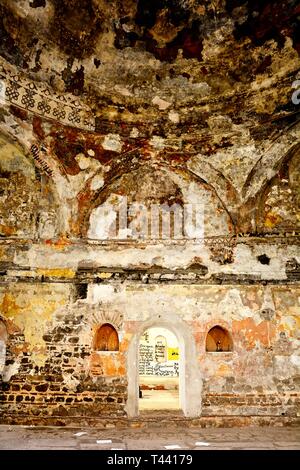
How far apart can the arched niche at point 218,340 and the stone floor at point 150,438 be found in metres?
1.41

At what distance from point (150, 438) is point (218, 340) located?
2348 millimetres

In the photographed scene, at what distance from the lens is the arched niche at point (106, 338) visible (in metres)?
7.48

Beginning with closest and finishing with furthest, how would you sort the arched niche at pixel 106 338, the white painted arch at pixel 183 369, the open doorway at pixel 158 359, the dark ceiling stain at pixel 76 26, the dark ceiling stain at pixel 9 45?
the dark ceiling stain at pixel 9 45
the dark ceiling stain at pixel 76 26
the white painted arch at pixel 183 369
the arched niche at pixel 106 338
the open doorway at pixel 158 359

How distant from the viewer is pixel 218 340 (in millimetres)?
7676

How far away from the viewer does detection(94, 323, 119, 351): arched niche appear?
7.48 metres

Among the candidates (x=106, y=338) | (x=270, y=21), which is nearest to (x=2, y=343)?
(x=106, y=338)

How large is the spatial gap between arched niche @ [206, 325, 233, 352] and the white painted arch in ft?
1.35

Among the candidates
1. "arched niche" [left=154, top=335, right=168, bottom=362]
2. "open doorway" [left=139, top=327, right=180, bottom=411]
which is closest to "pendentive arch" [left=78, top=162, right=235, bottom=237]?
"open doorway" [left=139, top=327, right=180, bottom=411]

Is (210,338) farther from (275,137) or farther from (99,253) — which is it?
(275,137)
